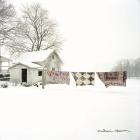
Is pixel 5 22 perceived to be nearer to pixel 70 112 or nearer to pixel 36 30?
pixel 36 30

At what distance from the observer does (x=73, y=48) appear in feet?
7.02

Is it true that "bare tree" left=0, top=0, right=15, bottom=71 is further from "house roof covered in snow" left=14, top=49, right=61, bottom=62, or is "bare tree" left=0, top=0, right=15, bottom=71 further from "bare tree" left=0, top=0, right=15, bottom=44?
"house roof covered in snow" left=14, top=49, right=61, bottom=62

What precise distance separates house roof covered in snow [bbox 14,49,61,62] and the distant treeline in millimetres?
551

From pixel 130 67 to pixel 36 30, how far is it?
801mm

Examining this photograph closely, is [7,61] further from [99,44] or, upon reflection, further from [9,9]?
[99,44]

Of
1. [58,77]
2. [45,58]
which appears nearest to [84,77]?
[58,77]

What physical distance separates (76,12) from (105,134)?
38.6 inches

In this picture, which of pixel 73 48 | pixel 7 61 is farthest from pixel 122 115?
pixel 7 61

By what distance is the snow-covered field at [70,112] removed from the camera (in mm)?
1980

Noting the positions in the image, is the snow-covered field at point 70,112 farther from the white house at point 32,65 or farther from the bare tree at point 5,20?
the bare tree at point 5,20

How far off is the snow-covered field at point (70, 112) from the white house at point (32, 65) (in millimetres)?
101

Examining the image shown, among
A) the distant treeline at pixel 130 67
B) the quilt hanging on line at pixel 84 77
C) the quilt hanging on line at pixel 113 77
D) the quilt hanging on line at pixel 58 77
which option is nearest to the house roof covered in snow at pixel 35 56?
the quilt hanging on line at pixel 58 77

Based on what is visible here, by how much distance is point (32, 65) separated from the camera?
2.20 meters

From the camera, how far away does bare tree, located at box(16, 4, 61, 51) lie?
2.10 meters
